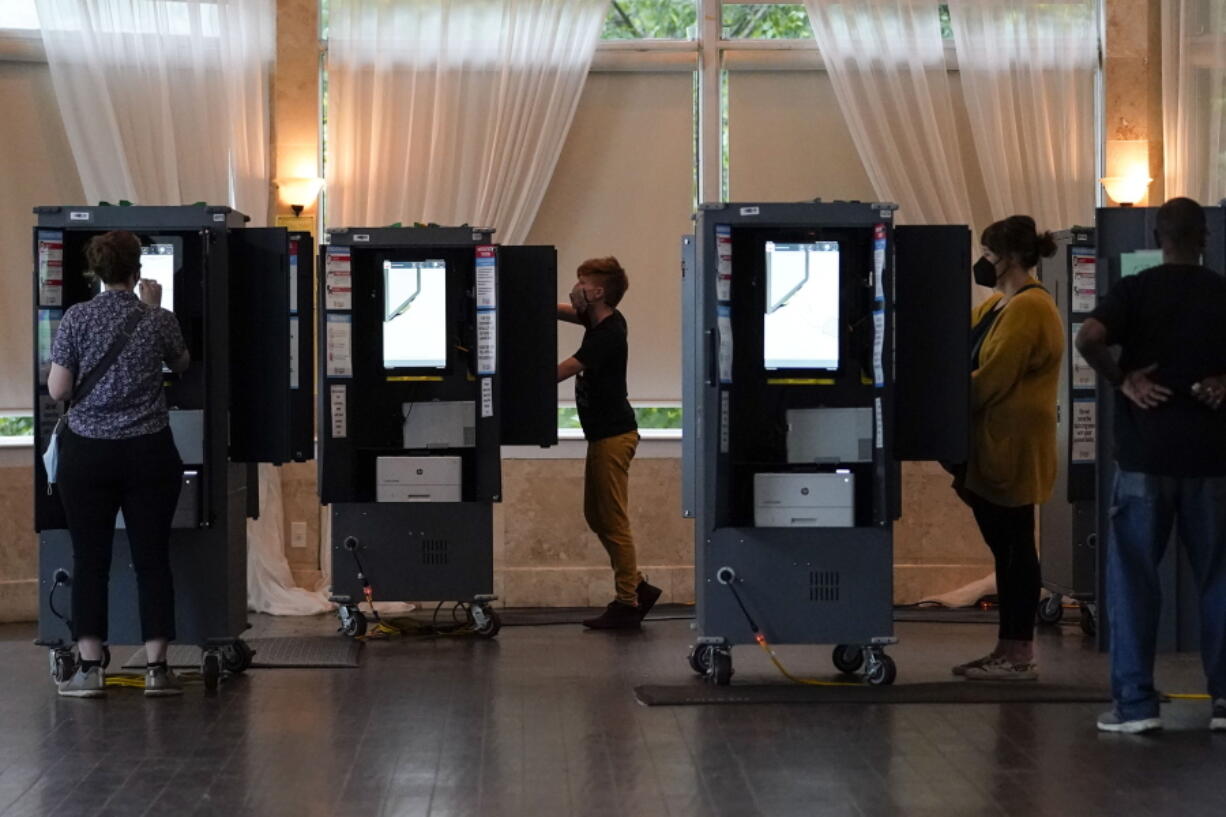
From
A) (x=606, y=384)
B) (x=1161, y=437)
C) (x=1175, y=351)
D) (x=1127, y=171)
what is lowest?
(x=1161, y=437)

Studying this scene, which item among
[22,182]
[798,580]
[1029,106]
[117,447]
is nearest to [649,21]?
[1029,106]

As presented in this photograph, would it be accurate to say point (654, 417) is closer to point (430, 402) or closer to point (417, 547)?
point (430, 402)

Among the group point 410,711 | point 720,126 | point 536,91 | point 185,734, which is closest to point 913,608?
point 720,126

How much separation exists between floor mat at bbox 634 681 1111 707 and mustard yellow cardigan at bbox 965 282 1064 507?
65 centimetres

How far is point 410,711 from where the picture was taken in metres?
5.68

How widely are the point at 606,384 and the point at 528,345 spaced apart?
404 millimetres

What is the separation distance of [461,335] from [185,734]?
2.66 metres

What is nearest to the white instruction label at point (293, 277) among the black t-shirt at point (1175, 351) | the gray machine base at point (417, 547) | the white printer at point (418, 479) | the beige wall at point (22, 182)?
the white printer at point (418, 479)

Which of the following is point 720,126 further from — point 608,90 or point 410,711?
point 410,711

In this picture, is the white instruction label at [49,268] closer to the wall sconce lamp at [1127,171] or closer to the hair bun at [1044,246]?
the hair bun at [1044,246]

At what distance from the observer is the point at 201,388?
20.7 feet

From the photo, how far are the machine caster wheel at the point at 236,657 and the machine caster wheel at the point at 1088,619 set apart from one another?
3612 millimetres

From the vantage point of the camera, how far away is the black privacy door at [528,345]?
24.6 feet

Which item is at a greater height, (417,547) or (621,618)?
(417,547)
